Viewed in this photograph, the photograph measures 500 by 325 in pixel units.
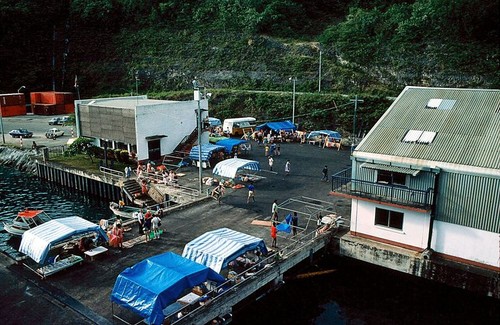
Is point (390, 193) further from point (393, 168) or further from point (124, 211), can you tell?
point (124, 211)

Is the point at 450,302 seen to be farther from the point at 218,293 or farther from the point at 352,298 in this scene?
the point at 218,293

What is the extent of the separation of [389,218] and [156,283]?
14694 mm

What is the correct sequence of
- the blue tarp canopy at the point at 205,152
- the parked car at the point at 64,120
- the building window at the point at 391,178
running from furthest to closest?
the parked car at the point at 64,120
the blue tarp canopy at the point at 205,152
the building window at the point at 391,178

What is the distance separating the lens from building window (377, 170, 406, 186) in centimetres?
2538

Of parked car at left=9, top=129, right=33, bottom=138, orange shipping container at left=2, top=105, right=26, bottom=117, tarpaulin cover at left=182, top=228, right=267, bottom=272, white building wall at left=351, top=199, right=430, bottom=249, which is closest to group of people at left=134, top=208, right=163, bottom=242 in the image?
tarpaulin cover at left=182, top=228, right=267, bottom=272

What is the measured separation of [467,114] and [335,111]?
38315 millimetres

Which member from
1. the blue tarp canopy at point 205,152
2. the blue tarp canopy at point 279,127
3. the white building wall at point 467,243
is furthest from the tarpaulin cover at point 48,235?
the blue tarp canopy at point 279,127

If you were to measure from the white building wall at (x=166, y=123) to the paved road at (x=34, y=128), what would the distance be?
20.4 metres

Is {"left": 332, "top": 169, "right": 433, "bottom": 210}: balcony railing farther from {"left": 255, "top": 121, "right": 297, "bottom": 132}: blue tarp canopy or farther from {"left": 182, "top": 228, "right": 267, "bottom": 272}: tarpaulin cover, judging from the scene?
{"left": 255, "top": 121, "right": 297, "bottom": 132}: blue tarp canopy

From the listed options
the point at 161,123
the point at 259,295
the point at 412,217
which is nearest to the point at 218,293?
the point at 259,295

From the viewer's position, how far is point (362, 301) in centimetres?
2395

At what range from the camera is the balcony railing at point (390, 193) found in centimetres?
2419

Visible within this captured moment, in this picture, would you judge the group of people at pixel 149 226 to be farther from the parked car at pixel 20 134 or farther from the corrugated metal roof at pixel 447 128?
the parked car at pixel 20 134

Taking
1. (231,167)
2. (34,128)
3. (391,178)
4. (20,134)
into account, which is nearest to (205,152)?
(231,167)
